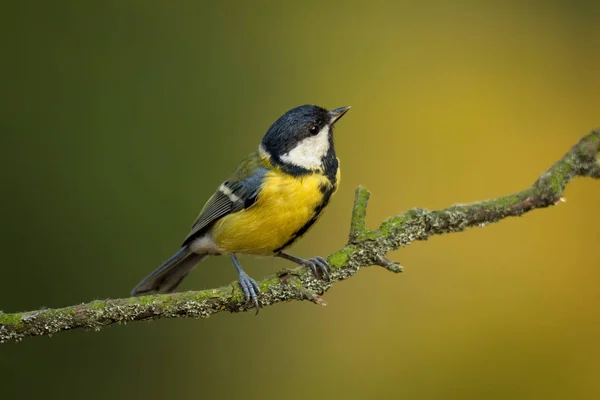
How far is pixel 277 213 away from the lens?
2.00 metres

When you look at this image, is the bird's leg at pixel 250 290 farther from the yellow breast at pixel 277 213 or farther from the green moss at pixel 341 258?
the yellow breast at pixel 277 213

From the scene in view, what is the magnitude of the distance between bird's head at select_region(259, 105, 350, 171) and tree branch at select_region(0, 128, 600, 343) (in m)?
0.42

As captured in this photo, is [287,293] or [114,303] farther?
[287,293]

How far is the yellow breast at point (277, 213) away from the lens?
2.00 metres

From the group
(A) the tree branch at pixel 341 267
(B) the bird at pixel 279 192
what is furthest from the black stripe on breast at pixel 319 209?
(A) the tree branch at pixel 341 267

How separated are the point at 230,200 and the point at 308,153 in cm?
30

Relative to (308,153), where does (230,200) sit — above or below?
below

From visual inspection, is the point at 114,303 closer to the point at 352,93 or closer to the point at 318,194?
the point at 318,194

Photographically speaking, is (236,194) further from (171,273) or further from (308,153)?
(171,273)

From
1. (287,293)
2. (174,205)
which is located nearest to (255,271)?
(174,205)

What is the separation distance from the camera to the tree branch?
1.43 metres

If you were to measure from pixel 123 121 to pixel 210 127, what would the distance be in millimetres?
452

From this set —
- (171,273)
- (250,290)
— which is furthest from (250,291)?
(171,273)

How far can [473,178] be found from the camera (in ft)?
11.2
